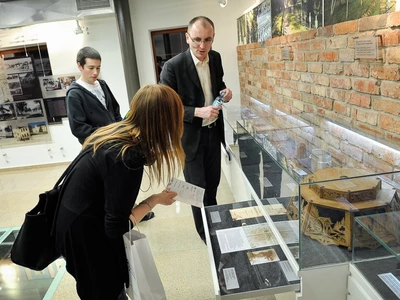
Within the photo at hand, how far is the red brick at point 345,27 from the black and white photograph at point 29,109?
477cm

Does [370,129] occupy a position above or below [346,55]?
below

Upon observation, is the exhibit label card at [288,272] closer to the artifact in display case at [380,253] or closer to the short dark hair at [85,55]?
the artifact in display case at [380,253]

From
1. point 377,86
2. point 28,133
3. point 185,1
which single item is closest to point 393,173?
point 377,86

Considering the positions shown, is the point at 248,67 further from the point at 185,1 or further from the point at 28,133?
the point at 28,133

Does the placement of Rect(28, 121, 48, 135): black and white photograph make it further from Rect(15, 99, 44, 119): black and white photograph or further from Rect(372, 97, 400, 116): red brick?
Rect(372, 97, 400, 116): red brick

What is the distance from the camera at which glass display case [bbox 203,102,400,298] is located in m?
1.15

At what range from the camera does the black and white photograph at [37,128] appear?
209 inches

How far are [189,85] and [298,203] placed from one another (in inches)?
54.9

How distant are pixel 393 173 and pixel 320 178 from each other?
26 centimetres

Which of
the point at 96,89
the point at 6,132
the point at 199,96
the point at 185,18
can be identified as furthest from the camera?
the point at 6,132

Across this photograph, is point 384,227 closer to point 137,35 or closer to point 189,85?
point 189,85

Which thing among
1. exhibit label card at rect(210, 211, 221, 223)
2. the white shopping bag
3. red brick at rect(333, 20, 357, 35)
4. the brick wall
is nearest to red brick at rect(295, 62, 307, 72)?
the brick wall

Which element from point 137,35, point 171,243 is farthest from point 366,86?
point 137,35

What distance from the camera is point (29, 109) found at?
5.25 metres
